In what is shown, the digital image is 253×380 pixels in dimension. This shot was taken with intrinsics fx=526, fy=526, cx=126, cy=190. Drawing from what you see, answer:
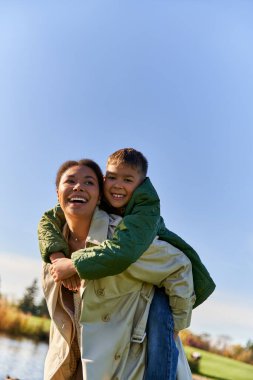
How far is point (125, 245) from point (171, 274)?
0.44 m

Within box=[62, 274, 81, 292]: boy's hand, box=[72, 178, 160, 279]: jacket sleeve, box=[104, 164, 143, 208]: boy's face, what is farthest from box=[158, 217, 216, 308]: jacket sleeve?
box=[62, 274, 81, 292]: boy's hand

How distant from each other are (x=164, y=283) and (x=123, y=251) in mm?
440

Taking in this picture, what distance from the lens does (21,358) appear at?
11.8 metres

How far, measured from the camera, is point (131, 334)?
327cm

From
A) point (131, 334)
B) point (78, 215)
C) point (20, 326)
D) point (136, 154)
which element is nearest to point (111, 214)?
point (78, 215)

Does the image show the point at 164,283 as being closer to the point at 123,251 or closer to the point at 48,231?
the point at 123,251

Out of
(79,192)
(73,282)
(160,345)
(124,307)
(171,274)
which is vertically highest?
(79,192)

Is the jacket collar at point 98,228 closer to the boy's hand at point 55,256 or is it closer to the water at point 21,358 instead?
the boy's hand at point 55,256

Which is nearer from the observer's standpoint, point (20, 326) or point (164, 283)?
point (164, 283)

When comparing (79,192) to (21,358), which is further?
(21,358)

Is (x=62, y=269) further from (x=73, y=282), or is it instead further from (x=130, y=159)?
(x=130, y=159)

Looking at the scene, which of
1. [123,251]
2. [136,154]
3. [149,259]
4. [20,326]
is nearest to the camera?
[123,251]

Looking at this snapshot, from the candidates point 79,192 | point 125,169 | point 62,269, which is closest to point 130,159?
point 125,169

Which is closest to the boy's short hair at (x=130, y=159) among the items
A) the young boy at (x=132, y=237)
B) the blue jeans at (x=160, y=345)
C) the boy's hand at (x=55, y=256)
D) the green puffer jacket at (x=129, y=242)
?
the young boy at (x=132, y=237)
